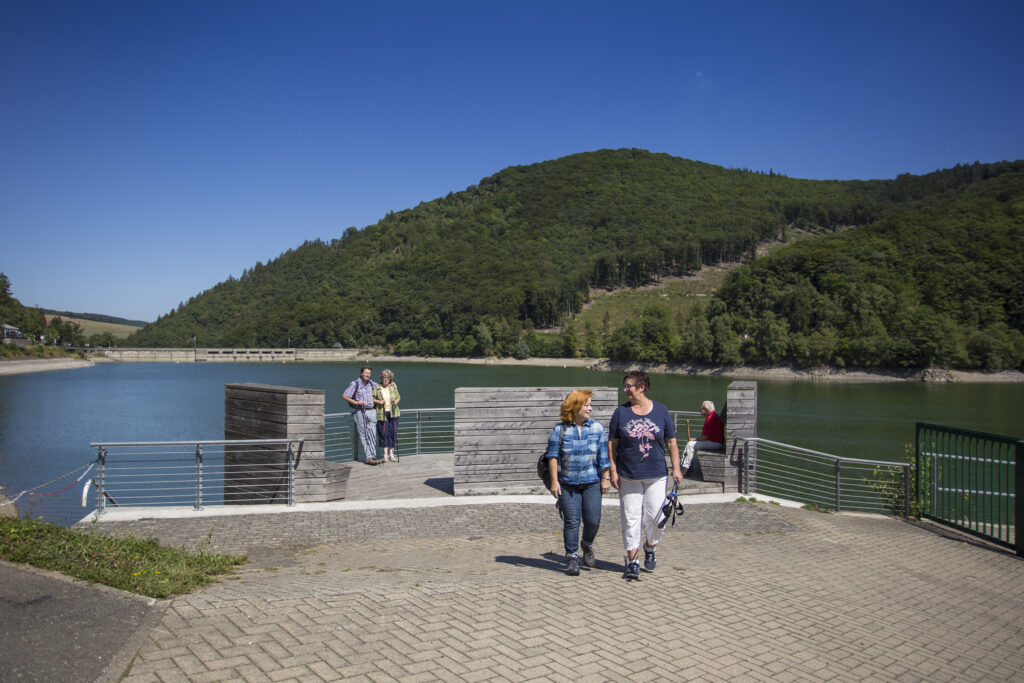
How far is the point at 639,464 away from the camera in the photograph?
6.00 meters

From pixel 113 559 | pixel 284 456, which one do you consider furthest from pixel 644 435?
pixel 284 456

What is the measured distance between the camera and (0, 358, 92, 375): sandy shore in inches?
3628

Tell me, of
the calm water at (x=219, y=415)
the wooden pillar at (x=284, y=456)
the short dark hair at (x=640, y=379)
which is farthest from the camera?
the calm water at (x=219, y=415)

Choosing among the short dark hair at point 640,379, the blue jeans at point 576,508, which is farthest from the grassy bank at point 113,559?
the short dark hair at point 640,379

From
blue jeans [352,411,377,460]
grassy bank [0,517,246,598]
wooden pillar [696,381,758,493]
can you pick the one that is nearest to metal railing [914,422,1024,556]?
wooden pillar [696,381,758,493]

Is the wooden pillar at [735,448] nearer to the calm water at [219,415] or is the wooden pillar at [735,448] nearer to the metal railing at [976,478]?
the metal railing at [976,478]

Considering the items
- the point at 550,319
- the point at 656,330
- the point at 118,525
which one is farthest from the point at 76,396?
the point at 550,319

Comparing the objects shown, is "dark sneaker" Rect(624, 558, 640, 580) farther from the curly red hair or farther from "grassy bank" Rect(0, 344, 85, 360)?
"grassy bank" Rect(0, 344, 85, 360)

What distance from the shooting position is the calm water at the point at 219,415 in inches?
1061

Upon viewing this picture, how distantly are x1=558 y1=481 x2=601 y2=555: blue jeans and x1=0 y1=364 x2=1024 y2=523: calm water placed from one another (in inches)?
522

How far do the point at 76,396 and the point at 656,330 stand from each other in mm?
79221

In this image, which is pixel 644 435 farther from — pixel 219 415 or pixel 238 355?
pixel 238 355

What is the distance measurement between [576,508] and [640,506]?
1.95 feet

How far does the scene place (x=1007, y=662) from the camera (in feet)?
15.0
